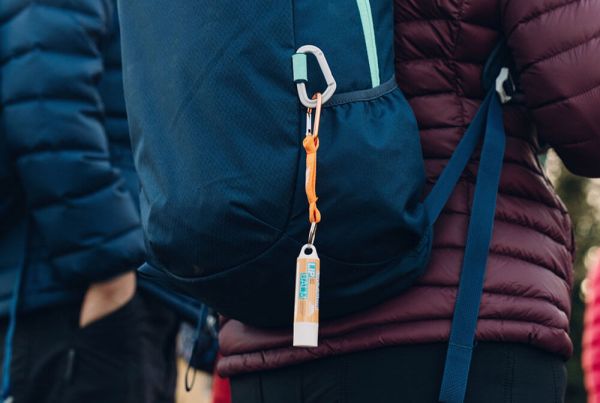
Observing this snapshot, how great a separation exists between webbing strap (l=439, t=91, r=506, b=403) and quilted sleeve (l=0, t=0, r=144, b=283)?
1314 mm

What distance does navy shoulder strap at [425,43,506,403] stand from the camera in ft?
6.02

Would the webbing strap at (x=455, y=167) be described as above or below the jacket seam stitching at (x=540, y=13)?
below

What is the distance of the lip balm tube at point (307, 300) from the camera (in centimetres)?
172

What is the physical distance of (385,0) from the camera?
6.24ft

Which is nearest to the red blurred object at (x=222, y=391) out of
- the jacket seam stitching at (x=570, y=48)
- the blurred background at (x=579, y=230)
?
the jacket seam stitching at (x=570, y=48)

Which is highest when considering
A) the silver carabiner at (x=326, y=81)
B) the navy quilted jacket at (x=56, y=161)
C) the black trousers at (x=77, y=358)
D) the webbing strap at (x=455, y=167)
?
the silver carabiner at (x=326, y=81)

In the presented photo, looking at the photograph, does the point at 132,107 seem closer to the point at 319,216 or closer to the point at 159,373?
the point at 319,216

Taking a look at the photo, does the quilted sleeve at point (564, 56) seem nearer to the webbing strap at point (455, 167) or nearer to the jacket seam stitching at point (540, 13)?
the jacket seam stitching at point (540, 13)

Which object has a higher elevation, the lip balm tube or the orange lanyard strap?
the orange lanyard strap

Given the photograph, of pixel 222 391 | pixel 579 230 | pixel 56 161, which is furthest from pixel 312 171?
pixel 579 230

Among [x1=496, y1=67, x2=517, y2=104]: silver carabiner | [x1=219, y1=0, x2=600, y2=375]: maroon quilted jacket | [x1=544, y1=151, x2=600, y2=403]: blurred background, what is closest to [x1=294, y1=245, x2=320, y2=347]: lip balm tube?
[x1=219, y1=0, x2=600, y2=375]: maroon quilted jacket

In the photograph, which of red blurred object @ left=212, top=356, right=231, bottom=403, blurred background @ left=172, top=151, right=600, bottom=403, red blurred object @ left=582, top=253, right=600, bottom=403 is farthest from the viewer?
blurred background @ left=172, top=151, right=600, bottom=403

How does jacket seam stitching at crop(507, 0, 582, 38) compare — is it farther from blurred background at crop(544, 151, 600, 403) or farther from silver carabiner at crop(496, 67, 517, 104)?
blurred background at crop(544, 151, 600, 403)

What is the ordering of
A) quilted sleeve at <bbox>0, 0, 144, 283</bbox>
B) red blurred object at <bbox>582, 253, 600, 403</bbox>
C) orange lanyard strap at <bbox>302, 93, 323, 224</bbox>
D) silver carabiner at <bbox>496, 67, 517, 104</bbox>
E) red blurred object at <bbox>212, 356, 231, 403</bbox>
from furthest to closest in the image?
red blurred object at <bbox>582, 253, 600, 403</bbox>, quilted sleeve at <bbox>0, 0, 144, 283</bbox>, red blurred object at <bbox>212, 356, 231, 403</bbox>, silver carabiner at <bbox>496, 67, 517, 104</bbox>, orange lanyard strap at <bbox>302, 93, 323, 224</bbox>
